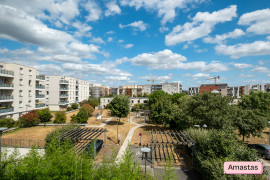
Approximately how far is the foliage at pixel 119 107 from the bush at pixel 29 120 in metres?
14.7

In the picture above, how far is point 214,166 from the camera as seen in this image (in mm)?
7820

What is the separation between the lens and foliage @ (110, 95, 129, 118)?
984 inches

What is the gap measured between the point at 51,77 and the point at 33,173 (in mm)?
48282

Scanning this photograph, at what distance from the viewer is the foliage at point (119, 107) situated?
24991mm

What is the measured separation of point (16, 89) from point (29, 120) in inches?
319

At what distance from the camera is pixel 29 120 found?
2327 centimetres

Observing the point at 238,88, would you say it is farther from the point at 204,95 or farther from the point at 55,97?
the point at 55,97

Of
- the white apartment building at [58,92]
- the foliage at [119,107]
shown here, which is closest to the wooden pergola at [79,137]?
the foliage at [119,107]

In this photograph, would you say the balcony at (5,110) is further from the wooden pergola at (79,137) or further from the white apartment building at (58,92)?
the white apartment building at (58,92)

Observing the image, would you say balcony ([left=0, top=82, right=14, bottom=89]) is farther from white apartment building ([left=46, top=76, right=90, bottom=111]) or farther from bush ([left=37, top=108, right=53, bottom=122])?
white apartment building ([left=46, top=76, right=90, bottom=111])

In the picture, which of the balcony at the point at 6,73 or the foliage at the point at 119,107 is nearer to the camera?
the balcony at the point at 6,73

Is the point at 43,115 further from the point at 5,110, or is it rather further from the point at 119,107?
the point at 119,107

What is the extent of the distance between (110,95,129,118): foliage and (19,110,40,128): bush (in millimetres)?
14673

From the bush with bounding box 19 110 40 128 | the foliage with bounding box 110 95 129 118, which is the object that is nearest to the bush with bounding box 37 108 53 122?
the bush with bounding box 19 110 40 128
